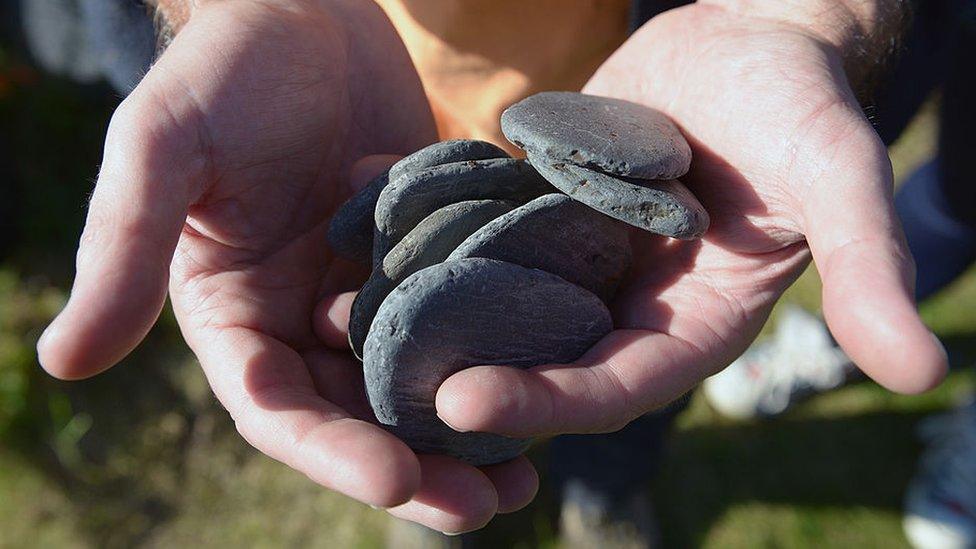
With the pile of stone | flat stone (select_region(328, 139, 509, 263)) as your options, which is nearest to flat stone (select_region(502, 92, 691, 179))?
the pile of stone

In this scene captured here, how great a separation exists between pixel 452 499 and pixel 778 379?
82.1 inches

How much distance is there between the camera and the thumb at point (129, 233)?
1.23m

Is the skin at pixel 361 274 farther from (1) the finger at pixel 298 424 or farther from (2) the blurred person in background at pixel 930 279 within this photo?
(2) the blurred person in background at pixel 930 279

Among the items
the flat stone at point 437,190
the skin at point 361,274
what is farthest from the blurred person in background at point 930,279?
the flat stone at point 437,190

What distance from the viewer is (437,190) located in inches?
62.7

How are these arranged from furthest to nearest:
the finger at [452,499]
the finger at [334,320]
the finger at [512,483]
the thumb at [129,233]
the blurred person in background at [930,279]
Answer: the blurred person in background at [930,279], the finger at [334,320], the finger at [512,483], the finger at [452,499], the thumb at [129,233]

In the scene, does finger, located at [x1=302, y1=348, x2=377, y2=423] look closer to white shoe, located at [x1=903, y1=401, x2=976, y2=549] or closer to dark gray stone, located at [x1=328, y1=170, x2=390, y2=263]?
dark gray stone, located at [x1=328, y1=170, x2=390, y2=263]

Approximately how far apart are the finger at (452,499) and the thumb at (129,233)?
0.50m

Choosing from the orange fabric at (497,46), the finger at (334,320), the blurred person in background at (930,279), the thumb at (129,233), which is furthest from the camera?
the blurred person in background at (930,279)

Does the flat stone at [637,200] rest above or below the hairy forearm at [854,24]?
below

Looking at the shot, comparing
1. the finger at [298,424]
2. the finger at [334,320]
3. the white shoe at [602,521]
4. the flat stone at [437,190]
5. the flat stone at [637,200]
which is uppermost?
the flat stone at [637,200]

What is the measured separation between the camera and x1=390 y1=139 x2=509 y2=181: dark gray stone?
5.34ft

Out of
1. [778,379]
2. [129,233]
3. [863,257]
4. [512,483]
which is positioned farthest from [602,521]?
[129,233]

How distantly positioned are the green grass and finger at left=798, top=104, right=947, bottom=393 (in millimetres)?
1809
